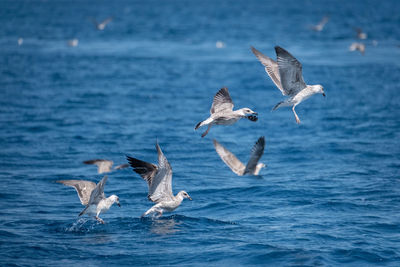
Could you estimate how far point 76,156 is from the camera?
18.3m

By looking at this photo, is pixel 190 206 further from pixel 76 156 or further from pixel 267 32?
pixel 267 32

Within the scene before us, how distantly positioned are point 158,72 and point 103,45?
15.8m

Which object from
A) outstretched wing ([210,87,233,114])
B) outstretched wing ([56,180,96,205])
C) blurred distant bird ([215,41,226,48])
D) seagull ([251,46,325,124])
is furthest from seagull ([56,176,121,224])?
blurred distant bird ([215,41,226,48])

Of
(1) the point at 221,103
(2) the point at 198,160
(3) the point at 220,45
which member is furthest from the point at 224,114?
(3) the point at 220,45

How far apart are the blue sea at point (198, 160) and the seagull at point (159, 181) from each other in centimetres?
49

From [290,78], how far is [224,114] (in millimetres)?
1705

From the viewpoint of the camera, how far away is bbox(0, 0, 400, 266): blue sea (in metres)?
11.2

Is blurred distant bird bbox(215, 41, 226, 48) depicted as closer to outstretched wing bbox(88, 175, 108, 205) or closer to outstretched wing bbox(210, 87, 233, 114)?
outstretched wing bbox(210, 87, 233, 114)

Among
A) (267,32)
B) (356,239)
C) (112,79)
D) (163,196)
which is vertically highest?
(267,32)

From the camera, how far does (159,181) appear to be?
38.7 ft

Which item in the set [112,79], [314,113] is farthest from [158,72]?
[314,113]

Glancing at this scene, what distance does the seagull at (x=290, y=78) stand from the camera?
1197 cm

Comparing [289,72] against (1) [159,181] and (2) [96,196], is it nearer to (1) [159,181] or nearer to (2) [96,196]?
(1) [159,181]

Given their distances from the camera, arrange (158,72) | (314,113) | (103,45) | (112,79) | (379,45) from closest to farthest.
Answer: (314,113) < (112,79) < (158,72) < (379,45) < (103,45)
